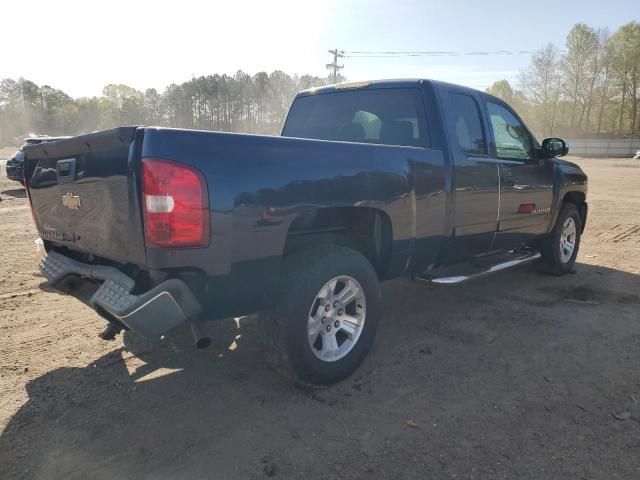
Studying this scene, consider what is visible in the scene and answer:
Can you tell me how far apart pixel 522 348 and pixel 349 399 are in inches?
63.7

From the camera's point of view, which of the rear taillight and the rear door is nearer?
the rear taillight

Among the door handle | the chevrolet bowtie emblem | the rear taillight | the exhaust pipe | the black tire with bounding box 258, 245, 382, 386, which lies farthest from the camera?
the door handle

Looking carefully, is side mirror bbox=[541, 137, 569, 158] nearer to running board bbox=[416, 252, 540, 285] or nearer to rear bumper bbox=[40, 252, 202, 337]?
running board bbox=[416, 252, 540, 285]

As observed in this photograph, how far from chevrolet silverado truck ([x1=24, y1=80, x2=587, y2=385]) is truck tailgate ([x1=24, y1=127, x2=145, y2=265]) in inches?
0.5

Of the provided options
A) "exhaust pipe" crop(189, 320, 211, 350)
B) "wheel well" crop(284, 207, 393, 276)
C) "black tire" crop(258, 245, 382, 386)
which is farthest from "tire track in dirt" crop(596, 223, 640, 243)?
"exhaust pipe" crop(189, 320, 211, 350)

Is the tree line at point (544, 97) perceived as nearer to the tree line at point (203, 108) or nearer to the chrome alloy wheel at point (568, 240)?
the tree line at point (203, 108)

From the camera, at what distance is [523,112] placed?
70.1m

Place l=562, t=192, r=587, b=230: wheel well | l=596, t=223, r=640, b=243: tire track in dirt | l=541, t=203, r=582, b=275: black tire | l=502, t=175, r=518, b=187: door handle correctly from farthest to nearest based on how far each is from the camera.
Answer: l=596, t=223, r=640, b=243: tire track in dirt < l=562, t=192, r=587, b=230: wheel well < l=541, t=203, r=582, b=275: black tire < l=502, t=175, r=518, b=187: door handle

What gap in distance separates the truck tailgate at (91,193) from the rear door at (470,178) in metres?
2.50

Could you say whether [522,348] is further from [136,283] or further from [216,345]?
[136,283]

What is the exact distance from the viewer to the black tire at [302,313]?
276 cm

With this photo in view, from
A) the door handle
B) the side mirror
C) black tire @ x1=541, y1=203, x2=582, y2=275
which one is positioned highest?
the side mirror

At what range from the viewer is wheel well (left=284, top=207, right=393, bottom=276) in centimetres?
302

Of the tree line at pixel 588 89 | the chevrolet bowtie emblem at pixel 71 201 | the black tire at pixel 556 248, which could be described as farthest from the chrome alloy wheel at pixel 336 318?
the tree line at pixel 588 89
